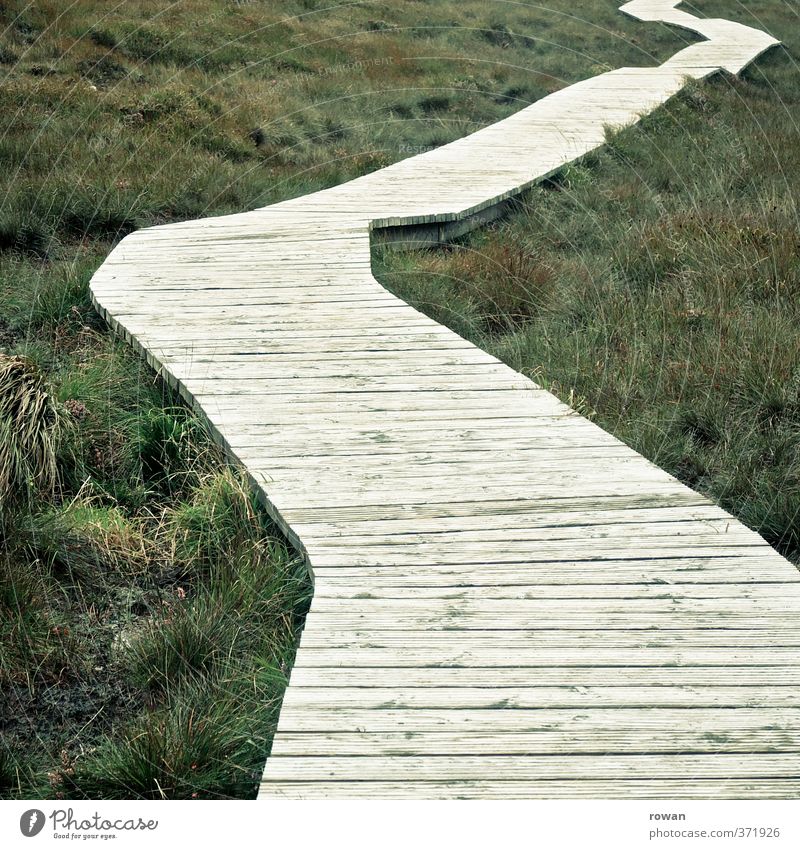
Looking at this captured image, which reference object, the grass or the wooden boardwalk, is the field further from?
the wooden boardwalk

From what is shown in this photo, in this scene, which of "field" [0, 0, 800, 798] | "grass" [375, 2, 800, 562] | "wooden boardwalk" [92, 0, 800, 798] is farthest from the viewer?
"grass" [375, 2, 800, 562]

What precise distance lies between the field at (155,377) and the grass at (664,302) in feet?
0.07

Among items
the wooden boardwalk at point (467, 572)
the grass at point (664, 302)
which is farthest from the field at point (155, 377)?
the wooden boardwalk at point (467, 572)

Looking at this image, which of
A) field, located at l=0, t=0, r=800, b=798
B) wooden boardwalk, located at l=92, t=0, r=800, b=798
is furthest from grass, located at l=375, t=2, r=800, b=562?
wooden boardwalk, located at l=92, t=0, r=800, b=798

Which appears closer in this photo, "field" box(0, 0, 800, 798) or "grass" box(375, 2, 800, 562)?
"field" box(0, 0, 800, 798)

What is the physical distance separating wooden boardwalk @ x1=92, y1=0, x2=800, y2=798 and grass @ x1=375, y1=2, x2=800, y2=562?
0.58m

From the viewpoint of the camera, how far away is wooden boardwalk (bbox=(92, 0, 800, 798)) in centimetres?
230

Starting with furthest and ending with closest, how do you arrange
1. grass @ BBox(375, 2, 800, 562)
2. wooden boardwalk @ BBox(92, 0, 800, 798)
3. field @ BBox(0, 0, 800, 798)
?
grass @ BBox(375, 2, 800, 562), field @ BBox(0, 0, 800, 798), wooden boardwalk @ BBox(92, 0, 800, 798)

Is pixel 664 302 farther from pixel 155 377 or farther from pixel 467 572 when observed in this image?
pixel 467 572

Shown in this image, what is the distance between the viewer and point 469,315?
593cm

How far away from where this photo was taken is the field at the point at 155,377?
299 cm

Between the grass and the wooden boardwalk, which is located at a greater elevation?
the wooden boardwalk
